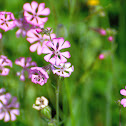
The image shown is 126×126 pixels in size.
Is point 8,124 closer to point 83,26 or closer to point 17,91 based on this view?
point 17,91

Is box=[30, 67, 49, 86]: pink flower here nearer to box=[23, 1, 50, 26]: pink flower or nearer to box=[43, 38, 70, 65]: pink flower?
box=[43, 38, 70, 65]: pink flower

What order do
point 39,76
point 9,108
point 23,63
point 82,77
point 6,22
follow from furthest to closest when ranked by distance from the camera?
1. point 82,77
2. point 9,108
3. point 23,63
4. point 6,22
5. point 39,76

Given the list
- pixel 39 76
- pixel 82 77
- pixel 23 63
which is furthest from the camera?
pixel 82 77

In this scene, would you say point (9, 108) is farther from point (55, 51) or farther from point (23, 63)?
point (55, 51)

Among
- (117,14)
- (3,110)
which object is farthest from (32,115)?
(117,14)

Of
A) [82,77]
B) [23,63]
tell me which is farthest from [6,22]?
[82,77]
